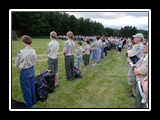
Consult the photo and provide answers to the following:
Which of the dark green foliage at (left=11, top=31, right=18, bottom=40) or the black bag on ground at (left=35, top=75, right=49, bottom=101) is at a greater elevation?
the dark green foliage at (left=11, top=31, right=18, bottom=40)

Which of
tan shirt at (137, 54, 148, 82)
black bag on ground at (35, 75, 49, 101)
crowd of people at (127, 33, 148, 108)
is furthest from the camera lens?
black bag on ground at (35, 75, 49, 101)

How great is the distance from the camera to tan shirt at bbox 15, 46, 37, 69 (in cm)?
727

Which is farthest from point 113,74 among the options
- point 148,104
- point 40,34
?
point 148,104

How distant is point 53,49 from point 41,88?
4.60 feet

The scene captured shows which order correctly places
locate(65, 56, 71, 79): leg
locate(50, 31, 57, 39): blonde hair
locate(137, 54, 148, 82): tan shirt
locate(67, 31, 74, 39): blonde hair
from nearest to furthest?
locate(137, 54, 148, 82): tan shirt < locate(50, 31, 57, 39): blonde hair < locate(67, 31, 74, 39): blonde hair < locate(65, 56, 71, 79): leg

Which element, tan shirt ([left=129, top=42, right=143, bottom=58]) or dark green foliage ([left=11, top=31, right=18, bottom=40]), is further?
tan shirt ([left=129, top=42, right=143, bottom=58])

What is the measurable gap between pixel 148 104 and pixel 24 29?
2913 millimetres

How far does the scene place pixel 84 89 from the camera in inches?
363

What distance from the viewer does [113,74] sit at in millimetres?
11258

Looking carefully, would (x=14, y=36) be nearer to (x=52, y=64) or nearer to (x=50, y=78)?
(x=50, y=78)

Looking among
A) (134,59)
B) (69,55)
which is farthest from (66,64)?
(134,59)

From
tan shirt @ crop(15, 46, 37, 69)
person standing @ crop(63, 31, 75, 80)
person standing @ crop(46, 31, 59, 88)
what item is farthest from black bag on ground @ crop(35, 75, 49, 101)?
person standing @ crop(63, 31, 75, 80)

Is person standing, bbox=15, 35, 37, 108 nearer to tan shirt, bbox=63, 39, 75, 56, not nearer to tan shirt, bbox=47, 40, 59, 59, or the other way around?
tan shirt, bbox=47, 40, 59, 59

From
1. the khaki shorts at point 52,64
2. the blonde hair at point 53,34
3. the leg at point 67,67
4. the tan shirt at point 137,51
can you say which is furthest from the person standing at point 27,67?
the leg at point 67,67
